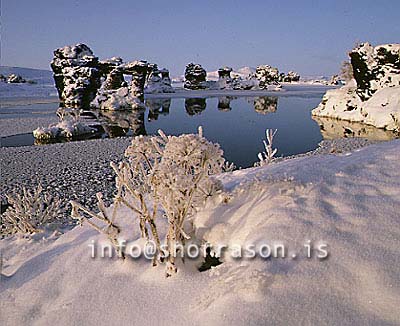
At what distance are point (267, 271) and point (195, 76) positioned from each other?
209 feet

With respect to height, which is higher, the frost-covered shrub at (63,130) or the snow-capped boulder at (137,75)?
the snow-capped boulder at (137,75)

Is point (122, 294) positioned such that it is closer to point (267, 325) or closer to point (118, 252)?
point (118, 252)

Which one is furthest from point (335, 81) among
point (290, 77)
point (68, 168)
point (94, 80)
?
point (68, 168)

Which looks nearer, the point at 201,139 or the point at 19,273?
the point at 201,139

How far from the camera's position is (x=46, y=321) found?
2.65 m

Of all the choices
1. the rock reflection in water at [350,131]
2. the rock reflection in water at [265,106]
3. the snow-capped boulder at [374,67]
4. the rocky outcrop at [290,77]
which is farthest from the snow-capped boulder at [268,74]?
the rock reflection in water at [350,131]

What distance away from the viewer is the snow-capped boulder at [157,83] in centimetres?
5484

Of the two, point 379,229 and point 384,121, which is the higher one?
point 379,229

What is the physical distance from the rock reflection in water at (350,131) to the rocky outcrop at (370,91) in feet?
2.65

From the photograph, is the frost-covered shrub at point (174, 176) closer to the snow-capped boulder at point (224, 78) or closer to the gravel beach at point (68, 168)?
the gravel beach at point (68, 168)

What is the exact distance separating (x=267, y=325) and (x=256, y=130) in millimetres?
16765

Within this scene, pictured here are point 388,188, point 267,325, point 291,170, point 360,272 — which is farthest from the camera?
point 291,170

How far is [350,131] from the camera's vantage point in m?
18.4

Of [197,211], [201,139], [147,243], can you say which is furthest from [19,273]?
[201,139]
